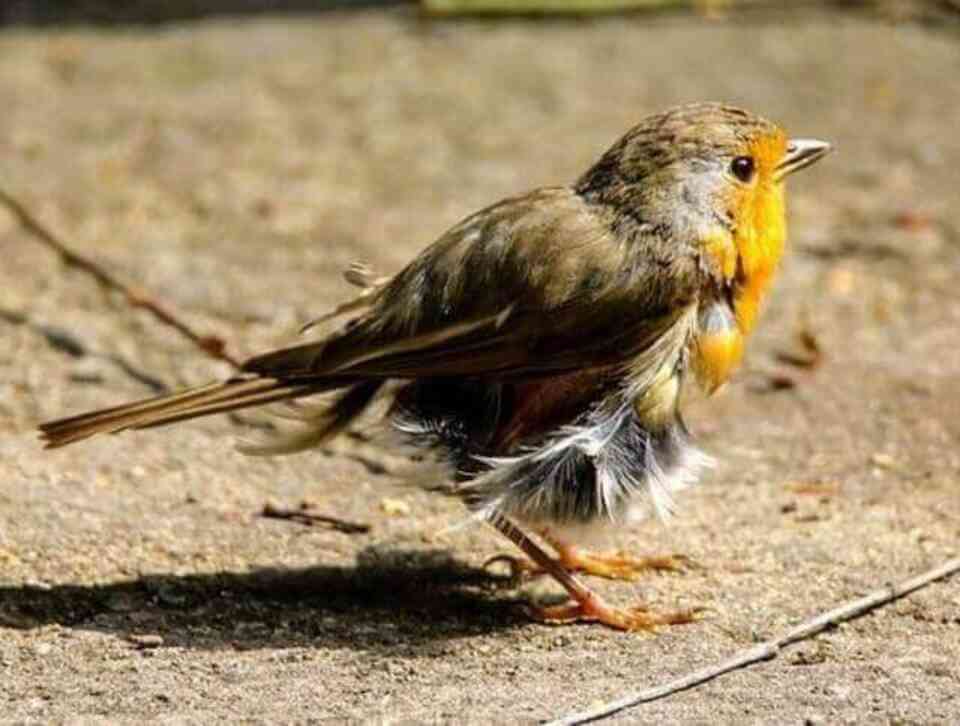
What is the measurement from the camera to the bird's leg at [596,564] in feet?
15.4

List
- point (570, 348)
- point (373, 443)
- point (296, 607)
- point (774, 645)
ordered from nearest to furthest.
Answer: point (774, 645) → point (570, 348) → point (296, 607) → point (373, 443)

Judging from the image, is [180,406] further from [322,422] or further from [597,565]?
[597,565]

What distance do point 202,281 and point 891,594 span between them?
→ 2.93m

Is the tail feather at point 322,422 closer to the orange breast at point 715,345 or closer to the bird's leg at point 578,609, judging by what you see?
the bird's leg at point 578,609

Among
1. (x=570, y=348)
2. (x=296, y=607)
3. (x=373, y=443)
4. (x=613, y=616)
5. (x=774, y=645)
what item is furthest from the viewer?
(x=373, y=443)

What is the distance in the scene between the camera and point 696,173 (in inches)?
175

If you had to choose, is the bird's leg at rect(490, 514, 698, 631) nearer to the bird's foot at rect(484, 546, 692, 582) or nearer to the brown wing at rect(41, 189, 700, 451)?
the bird's foot at rect(484, 546, 692, 582)

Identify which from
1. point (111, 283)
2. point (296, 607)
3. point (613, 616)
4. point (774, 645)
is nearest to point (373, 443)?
point (296, 607)

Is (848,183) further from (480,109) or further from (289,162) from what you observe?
(289,162)

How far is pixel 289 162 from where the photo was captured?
25.1 feet

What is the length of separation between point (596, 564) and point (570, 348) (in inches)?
26.0

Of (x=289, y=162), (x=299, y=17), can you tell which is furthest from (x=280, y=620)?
(x=299, y=17)

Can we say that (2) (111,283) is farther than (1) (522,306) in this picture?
Yes

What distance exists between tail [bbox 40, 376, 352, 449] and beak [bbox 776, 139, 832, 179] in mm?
1105
